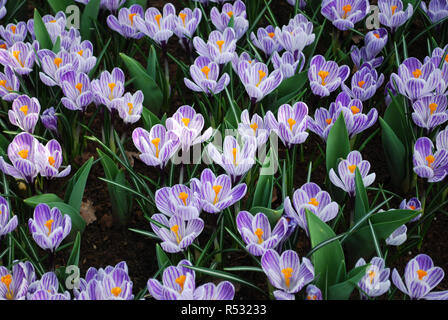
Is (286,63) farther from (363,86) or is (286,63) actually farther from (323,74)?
(363,86)

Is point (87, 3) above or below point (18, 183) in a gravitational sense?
above

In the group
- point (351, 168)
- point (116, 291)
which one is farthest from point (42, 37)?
point (351, 168)

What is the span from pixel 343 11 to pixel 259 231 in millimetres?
1041

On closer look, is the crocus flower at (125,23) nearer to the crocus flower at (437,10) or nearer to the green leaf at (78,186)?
Answer: the green leaf at (78,186)

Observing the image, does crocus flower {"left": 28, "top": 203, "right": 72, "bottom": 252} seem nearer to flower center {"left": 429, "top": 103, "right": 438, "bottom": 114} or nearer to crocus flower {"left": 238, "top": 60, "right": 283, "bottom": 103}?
crocus flower {"left": 238, "top": 60, "right": 283, "bottom": 103}

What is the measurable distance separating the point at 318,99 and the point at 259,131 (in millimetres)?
438

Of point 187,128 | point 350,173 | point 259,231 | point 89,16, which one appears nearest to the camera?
point 259,231

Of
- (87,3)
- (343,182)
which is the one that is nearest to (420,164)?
(343,182)

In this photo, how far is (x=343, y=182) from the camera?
156 centimetres

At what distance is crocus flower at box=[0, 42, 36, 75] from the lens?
6.25 feet

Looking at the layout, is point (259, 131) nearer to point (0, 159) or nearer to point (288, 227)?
point (288, 227)

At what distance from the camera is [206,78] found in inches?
73.5

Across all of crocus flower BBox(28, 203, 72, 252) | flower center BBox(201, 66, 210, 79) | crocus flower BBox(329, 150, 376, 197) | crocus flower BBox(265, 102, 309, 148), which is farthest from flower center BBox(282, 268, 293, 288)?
flower center BBox(201, 66, 210, 79)

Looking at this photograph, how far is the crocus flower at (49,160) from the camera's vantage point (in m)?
1.58
